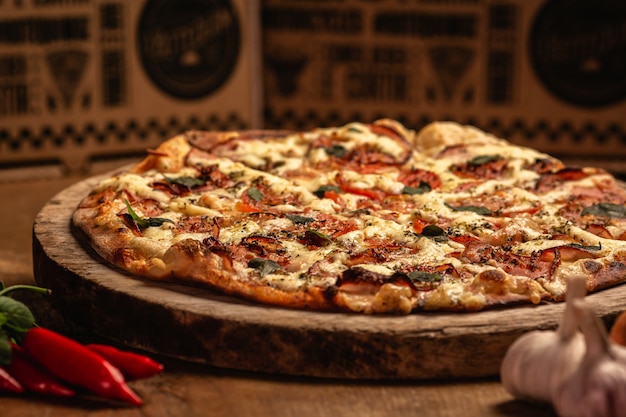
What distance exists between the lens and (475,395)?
349cm

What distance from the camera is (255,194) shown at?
16.0 ft

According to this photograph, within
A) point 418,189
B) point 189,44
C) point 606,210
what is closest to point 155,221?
point 418,189

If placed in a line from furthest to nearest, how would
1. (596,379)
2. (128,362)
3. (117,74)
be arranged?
(117,74) → (128,362) → (596,379)

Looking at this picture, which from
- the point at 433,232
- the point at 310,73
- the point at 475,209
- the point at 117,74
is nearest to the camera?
the point at 433,232

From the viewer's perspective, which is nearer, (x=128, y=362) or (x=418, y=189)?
(x=128, y=362)

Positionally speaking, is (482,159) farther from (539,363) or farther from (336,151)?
(539,363)

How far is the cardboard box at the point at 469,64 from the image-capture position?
8.28 m

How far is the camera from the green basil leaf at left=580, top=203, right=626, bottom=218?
4729mm

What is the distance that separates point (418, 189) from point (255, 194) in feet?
2.46

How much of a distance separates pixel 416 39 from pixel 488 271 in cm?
497

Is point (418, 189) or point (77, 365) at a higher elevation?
point (418, 189)

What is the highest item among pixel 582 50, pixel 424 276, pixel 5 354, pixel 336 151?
pixel 582 50

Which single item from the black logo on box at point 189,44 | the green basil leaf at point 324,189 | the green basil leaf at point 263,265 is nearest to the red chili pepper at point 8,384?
the green basil leaf at point 263,265

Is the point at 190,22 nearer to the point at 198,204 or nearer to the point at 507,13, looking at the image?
the point at 507,13
